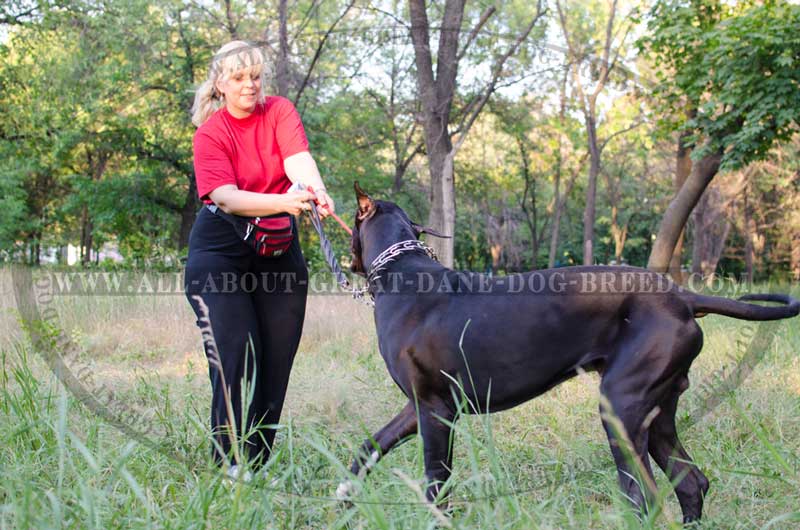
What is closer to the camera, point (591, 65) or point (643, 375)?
point (643, 375)

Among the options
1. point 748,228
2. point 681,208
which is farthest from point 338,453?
point 748,228

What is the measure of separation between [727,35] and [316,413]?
908cm

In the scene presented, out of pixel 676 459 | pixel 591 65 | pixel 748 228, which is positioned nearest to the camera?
pixel 676 459

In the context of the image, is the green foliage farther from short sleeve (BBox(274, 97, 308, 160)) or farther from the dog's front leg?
the dog's front leg

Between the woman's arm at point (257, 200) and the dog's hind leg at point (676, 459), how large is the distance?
1860 millimetres

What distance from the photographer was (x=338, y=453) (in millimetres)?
3643

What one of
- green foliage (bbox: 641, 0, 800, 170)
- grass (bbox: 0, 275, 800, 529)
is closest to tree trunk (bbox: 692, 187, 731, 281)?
green foliage (bbox: 641, 0, 800, 170)

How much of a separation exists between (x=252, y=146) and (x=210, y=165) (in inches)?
10.2

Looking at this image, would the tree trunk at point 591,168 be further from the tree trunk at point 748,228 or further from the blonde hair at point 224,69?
the blonde hair at point 224,69

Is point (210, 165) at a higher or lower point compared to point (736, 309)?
higher

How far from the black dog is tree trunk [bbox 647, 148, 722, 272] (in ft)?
29.5

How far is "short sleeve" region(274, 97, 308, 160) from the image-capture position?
3.25 m

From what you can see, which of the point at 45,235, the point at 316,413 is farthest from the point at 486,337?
the point at 45,235

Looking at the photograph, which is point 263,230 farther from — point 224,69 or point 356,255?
point 224,69
